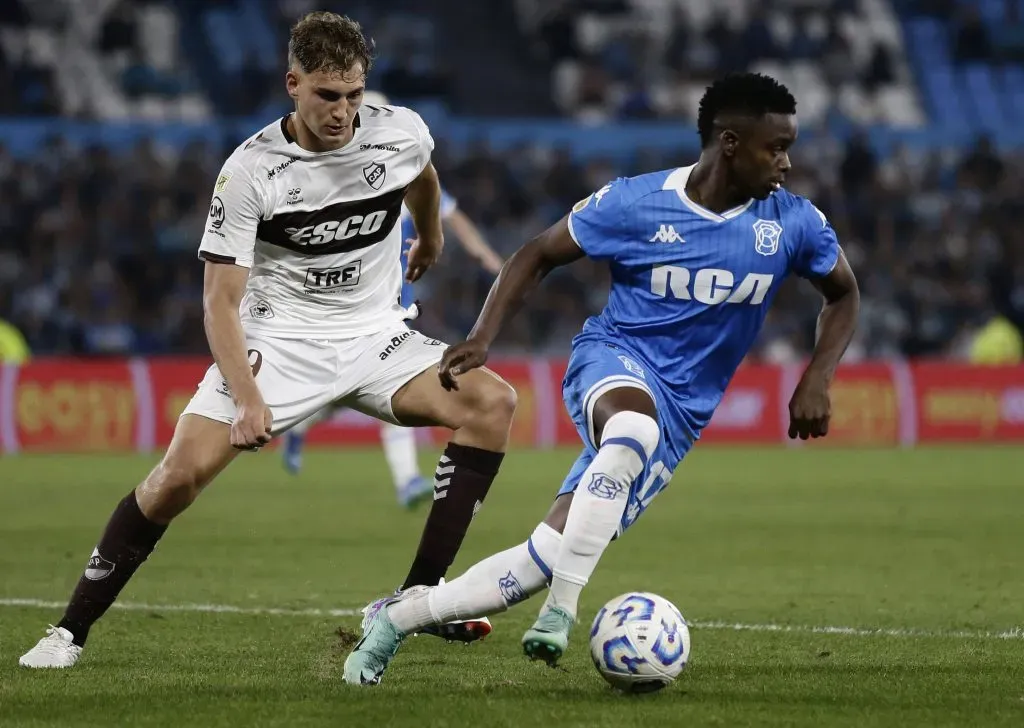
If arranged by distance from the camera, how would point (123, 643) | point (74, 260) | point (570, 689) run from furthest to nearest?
1. point (74, 260)
2. point (123, 643)
3. point (570, 689)

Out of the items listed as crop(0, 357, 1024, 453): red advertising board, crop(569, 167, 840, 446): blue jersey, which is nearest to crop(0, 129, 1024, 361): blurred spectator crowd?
crop(0, 357, 1024, 453): red advertising board

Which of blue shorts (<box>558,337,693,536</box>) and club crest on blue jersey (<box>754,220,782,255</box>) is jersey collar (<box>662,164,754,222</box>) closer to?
club crest on blue jersey (<box>754,220,782,255</box>)

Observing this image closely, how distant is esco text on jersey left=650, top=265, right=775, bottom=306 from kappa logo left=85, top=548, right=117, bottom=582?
81.2 inches

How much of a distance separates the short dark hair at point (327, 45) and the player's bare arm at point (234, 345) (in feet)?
Answer: 2.35

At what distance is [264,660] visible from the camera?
18.4ft

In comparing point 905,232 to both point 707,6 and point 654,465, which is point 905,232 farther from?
point 654,465

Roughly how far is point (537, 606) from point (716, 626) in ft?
3.68

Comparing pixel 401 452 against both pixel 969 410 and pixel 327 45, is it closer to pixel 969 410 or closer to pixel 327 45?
pixel 327 45

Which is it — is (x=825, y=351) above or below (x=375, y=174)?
below

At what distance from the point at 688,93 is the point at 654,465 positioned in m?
19.6

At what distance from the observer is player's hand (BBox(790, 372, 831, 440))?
17.6 feet

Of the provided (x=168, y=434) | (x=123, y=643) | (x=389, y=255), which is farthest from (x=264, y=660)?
(x=168, y=434)

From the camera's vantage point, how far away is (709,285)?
5.54 meters

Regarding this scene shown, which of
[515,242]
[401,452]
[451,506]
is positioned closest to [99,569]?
[451,506]
